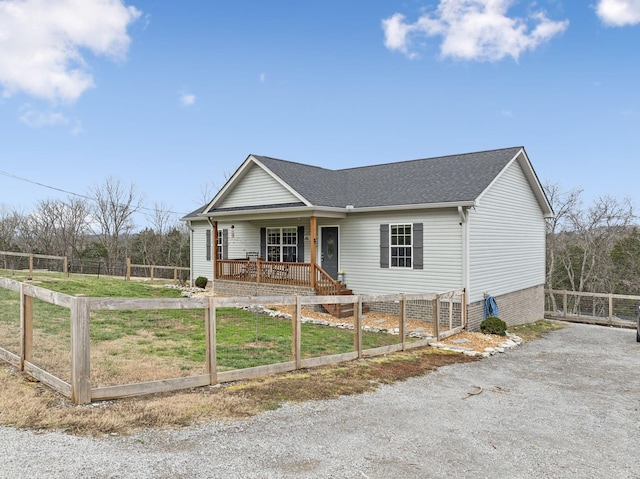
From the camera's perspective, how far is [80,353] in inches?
187

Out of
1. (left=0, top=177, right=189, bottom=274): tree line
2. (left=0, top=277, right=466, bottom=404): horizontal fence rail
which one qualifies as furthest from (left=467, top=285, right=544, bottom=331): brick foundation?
(left=0, top=177, right=189, bottom=274): tree line

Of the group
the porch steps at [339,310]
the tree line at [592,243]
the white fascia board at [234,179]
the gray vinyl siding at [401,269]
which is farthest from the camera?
the tree line at [592,243]

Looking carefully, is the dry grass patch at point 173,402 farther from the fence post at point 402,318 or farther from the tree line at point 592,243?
the tree line at point 592,243

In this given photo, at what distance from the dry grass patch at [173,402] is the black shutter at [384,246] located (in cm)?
749

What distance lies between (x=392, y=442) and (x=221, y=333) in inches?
250

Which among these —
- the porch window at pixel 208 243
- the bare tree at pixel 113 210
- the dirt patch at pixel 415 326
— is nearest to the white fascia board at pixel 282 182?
the dirt patch at pixel 415 326

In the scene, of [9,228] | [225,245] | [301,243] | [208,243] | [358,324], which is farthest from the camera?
[9,228]

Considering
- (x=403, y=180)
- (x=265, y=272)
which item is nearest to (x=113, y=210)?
(x=265, y=272)

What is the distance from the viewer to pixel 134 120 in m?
27.0

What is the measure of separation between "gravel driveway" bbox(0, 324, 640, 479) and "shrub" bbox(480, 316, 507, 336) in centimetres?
532

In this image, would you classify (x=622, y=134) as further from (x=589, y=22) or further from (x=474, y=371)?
(x=474, y=371)

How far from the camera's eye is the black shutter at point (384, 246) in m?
14.4

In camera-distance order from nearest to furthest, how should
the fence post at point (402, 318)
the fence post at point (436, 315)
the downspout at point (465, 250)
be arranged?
the fence post at point (402, 318) < the fence post at point (436, 315) < the downspout at point (465, 250)

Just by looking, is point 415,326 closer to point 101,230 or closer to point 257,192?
point 257,192
